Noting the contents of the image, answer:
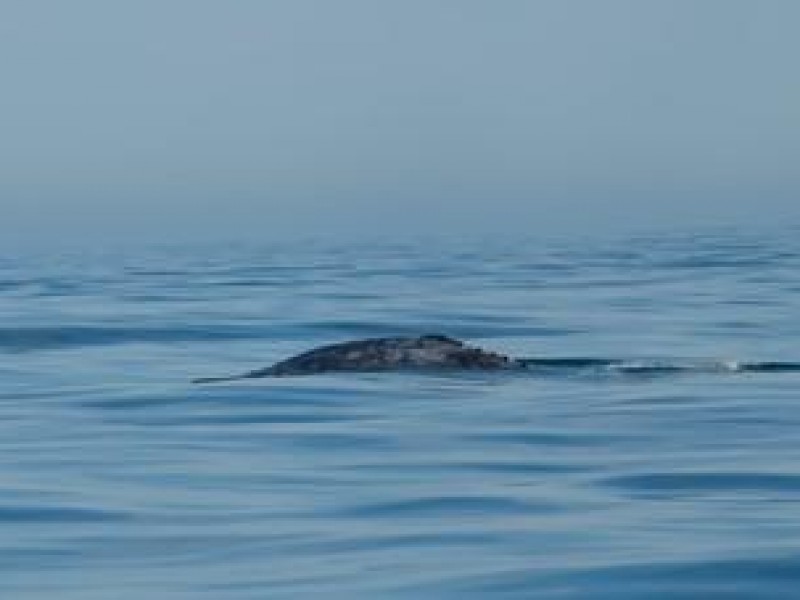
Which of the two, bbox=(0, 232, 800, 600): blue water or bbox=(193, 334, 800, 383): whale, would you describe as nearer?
bbox=(0, 232, 800, 600): blue water

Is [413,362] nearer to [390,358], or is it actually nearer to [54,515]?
[390,358]

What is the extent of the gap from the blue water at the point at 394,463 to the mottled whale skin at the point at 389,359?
578 millimetres

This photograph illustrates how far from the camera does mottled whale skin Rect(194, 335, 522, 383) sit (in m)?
26.2

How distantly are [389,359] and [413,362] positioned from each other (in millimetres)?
218

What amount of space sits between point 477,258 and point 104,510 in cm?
5659

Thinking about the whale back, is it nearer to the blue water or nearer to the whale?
the whale

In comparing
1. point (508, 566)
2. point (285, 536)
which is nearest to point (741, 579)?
point (508, 566)

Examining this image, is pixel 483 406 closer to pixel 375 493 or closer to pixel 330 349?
pixel 330 349

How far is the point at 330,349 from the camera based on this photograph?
87.5 feet

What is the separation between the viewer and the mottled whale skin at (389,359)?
26.2 meters

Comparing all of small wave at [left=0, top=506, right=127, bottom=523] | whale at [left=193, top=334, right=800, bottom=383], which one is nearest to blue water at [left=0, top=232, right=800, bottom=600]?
small wave at [left=0, top=506, right=127, bottom=523]

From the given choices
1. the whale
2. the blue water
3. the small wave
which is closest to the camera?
the blue water

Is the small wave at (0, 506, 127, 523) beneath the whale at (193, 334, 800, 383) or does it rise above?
beneath

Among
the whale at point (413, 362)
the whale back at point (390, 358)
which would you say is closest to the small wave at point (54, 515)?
Answer: the whale at point (413, 362)
